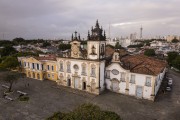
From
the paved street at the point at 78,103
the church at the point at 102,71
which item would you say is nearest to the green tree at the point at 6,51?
the paved street at the point at 78,103

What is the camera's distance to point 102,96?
31469 millimetres

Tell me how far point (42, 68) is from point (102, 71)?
54.3 feet

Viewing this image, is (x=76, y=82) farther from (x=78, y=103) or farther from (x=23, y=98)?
(x=23, y=98)

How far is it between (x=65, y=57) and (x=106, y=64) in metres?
8.75

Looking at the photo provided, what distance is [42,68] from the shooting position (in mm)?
41250

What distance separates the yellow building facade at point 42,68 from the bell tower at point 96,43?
450 inches

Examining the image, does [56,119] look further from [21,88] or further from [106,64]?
[21,88]

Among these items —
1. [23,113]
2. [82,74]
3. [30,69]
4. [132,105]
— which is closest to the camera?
[23,113]

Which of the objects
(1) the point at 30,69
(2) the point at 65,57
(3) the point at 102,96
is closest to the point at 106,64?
(3) the point at 102,96

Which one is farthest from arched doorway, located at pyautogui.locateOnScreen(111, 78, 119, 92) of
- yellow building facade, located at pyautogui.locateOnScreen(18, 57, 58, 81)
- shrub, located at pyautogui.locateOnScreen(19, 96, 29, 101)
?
shrub, located at pyautogui.locateOnScreen(19, 96, 29, 101)

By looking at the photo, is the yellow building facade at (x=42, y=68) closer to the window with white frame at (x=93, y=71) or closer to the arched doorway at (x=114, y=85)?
the window with white frame at (x=93, y=71)

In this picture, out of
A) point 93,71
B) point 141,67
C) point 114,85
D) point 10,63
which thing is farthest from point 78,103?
point 10,63

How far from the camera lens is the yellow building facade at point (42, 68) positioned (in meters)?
40.0

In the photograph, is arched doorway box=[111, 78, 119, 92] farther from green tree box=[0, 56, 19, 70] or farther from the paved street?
green tree box=[0, 56, 19, 70]
